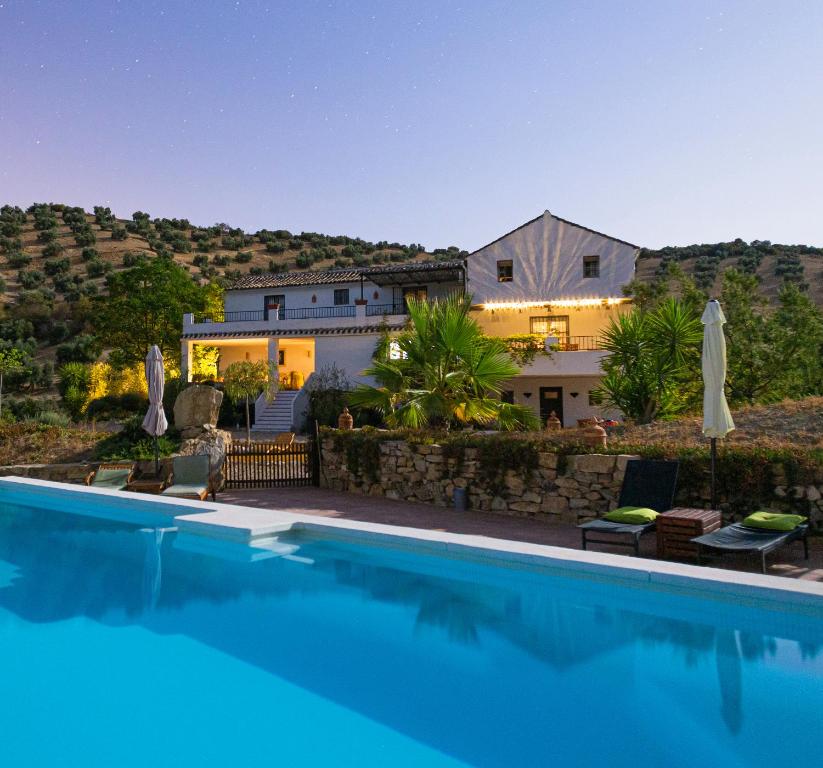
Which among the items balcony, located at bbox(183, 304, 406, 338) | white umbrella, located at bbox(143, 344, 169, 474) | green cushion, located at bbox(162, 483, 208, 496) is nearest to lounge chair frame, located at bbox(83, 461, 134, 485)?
white umbrella, located at bbox(143, 344, 169, 474)

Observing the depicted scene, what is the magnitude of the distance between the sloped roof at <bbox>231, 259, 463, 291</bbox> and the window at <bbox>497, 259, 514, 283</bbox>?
6.39 ft

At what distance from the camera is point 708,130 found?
13.8 m

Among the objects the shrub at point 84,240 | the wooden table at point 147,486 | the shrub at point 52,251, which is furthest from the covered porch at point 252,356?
the shrub at point 84,240

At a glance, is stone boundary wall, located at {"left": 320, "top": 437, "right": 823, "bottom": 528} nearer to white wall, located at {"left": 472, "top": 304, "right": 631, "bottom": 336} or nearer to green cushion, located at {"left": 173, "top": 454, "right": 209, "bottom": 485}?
green cushion, located at {"left": 173, "top": 454, "right": 209, "bottom": 485}

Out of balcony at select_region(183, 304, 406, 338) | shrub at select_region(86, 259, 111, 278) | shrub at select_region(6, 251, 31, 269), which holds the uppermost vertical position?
shrub at select_region(6, 251, 31, 269)

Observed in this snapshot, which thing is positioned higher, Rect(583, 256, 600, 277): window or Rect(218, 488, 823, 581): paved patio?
Rect(583, 256, 600, 277): window

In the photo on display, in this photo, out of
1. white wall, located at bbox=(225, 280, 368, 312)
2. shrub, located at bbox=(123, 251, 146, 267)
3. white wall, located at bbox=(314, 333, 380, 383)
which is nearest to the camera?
white wall, located at bbox=(314, 333, 380, 383)

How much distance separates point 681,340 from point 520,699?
1118 centimetres

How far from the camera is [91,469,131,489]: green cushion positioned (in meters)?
13.2

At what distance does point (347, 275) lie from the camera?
33.8 meters

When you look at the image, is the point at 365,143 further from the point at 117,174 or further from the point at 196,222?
the point at 196,222

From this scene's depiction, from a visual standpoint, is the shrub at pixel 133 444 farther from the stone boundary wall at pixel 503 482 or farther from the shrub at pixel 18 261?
the shrub at pixel 18 261

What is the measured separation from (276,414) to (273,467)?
12.5 meters

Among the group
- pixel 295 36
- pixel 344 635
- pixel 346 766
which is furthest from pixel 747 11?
pixel 346 766
